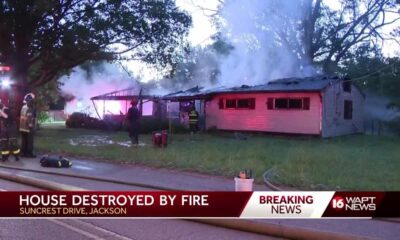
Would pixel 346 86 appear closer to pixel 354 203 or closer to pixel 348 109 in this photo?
pixel 348 109

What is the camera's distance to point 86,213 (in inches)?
203

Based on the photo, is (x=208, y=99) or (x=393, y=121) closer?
(x=208, y=99)

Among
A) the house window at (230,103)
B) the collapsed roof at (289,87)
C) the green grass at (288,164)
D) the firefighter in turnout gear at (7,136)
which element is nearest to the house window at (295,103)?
the collapsed roof at (289,87)

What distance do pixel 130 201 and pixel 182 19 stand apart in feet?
67.8

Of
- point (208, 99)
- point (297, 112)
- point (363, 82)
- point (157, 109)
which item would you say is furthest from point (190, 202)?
point (363, 82)

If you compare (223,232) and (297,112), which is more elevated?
(297,112)

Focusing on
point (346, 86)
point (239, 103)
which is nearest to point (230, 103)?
point (239, 103)

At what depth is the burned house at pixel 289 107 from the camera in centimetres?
2386

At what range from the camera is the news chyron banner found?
16.5 ft

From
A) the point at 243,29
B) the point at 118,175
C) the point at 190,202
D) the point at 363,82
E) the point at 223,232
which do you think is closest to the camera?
the point at 190,202

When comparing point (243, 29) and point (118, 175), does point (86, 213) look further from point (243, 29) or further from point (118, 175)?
point (243, 29)

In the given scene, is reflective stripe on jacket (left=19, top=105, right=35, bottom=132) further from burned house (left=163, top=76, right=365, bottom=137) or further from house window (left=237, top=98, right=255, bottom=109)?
house window (left=237, top=98, right=255, bottom=109)

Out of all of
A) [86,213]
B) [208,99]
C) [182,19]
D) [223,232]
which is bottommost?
[223,232]

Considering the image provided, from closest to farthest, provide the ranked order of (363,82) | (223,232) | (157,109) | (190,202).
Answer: (190,202) < (223,232) < (157,109) < (363,82)
